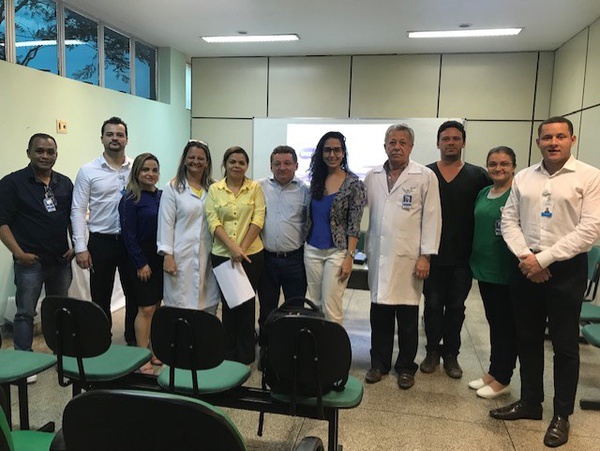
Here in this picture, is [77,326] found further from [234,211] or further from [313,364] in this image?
[234,211]

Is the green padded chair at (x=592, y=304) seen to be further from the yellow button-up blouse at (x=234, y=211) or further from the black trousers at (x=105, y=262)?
the black trousers at (x=105, y=262)

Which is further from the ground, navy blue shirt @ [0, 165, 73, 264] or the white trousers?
navy blue shirt @ [0, 165, 73, 264]

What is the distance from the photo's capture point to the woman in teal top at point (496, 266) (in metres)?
2.73

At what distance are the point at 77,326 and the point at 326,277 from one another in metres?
1.50

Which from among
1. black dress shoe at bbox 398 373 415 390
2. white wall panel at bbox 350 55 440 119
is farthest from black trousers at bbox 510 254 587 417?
white wall panel at bbox 350 55 440 119

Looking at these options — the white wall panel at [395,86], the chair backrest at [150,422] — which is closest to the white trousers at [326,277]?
the chair backrest at [150,422]

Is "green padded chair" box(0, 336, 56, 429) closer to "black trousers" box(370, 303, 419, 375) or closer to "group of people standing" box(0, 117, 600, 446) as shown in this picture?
"group of people standing" box(0, 117, 600, 446)

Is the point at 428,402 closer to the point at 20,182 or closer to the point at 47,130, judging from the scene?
the point at 20,182

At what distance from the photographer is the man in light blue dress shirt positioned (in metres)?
3.05

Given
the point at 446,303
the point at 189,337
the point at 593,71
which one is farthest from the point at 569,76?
the point at 189,337

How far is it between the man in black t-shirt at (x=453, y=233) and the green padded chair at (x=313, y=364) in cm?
138

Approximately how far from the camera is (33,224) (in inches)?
116

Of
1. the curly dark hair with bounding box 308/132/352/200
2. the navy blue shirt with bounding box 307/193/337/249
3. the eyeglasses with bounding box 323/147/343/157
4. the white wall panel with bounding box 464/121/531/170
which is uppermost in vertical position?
the white wall panel with bounding box 464/121/531/170

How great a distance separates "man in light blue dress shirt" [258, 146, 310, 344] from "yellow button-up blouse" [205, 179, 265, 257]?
0.08m
